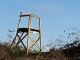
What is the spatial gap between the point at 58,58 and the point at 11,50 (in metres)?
2.31

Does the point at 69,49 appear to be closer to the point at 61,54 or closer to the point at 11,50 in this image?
the point at 61,54

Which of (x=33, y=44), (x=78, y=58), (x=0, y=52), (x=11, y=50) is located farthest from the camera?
(x=33, y=44)

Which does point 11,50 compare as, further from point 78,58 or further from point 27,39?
point 78,58

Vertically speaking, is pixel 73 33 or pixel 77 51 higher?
pixel 73 33

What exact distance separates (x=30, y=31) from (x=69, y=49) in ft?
10.4

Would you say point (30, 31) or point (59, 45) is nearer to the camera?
point (59, 45)

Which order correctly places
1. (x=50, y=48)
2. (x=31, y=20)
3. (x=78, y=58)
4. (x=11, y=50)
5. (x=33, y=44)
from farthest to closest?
1. (x=31, y=20)
2. (x=33, y=44)
3. (x=11, y=50)
4. (x=50, y=48)
5. (x=78, y=58)

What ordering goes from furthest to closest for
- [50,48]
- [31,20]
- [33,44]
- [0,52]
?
[31,20], [33,44], [0,52], [50,48]

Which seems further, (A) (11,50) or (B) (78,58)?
(A) (11,50)

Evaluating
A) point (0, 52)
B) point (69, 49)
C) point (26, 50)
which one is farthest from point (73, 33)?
point (26, 50)

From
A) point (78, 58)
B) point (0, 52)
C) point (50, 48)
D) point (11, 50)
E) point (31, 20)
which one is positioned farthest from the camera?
point (31, 20)

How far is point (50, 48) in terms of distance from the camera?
19.0ft

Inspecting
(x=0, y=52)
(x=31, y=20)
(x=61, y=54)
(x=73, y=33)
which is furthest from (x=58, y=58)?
(x=31, y=20)

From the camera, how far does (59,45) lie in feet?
18.4
